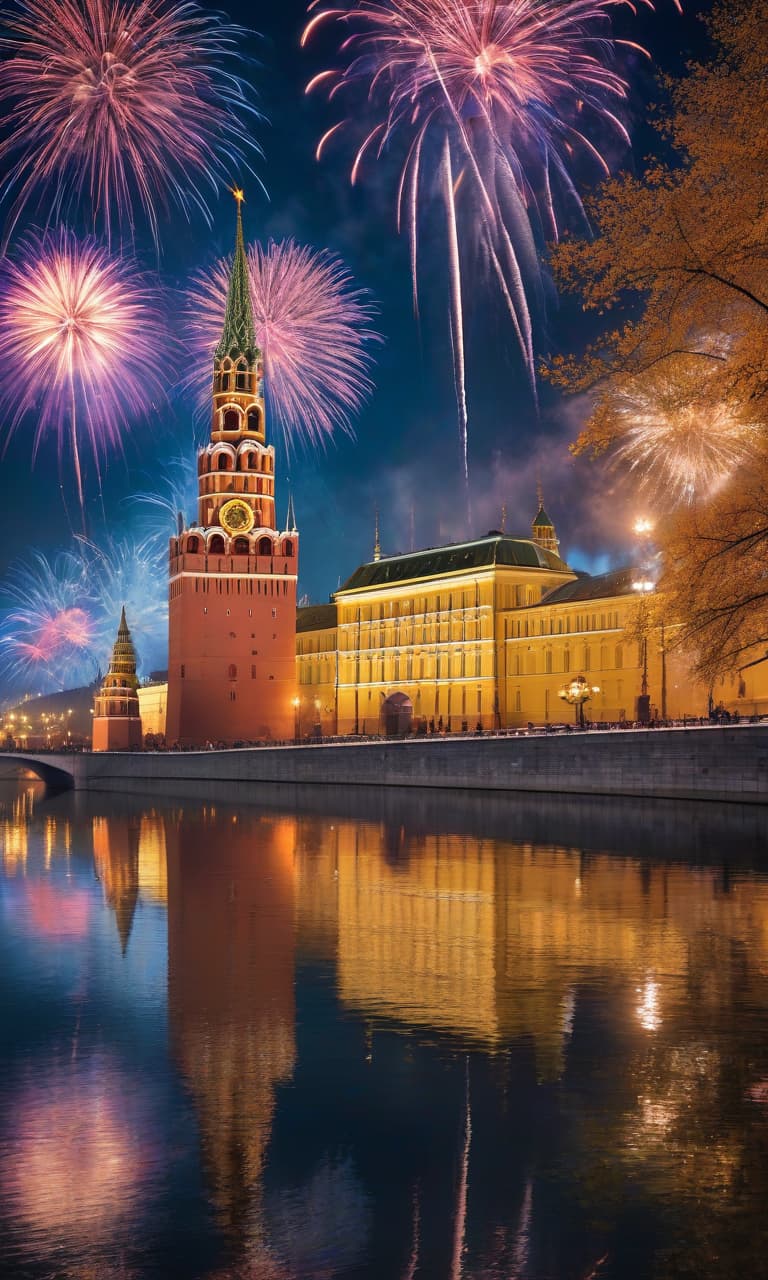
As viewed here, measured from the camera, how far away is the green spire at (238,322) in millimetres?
104375

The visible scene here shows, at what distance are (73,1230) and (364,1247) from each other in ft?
5.53

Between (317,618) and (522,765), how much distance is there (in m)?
77.8

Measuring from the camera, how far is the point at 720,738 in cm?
4591

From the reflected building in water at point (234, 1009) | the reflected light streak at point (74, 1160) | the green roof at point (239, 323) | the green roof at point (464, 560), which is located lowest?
the reflected light streak at point (74, 1160)

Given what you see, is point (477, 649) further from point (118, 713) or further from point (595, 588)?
point (118, 713)

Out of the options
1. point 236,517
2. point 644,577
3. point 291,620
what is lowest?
point 644,577

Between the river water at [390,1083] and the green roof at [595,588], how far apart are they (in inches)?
2782

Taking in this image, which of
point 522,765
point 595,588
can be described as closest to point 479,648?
point 595,588

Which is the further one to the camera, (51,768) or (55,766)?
(51,768)

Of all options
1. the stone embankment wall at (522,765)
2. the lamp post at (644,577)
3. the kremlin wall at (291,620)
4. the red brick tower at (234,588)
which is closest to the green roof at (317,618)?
the kremlin wall at (291,620)

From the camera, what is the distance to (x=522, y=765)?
56344mm

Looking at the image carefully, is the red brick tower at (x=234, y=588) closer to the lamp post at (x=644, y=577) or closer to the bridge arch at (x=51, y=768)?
the bridge arch at (x=51, y=768)

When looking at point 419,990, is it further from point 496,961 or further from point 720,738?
point 720,738

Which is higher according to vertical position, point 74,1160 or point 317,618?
point 317,618
